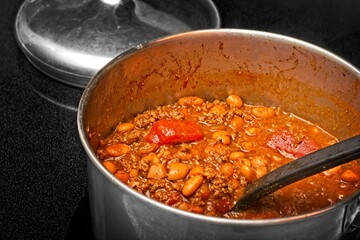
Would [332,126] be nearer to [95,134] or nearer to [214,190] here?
[214,190]

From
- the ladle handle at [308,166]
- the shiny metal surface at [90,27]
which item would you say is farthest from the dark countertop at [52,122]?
the ladle handle at [308,166]

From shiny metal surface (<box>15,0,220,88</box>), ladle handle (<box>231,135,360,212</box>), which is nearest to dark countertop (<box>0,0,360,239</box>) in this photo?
shiny metal surface (<box>15,0,220,88</box>)

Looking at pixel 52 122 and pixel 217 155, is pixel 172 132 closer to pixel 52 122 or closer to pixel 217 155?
pixel 217 155

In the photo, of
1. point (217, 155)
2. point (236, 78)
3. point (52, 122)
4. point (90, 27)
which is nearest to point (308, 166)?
point (217, 155)

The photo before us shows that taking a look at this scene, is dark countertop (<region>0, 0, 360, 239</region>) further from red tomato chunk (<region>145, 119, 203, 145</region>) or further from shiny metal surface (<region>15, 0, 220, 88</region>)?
red tomato chunk (<region>145, 119, 203, 145</region>)

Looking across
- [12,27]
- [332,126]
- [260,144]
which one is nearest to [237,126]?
[260,144]
